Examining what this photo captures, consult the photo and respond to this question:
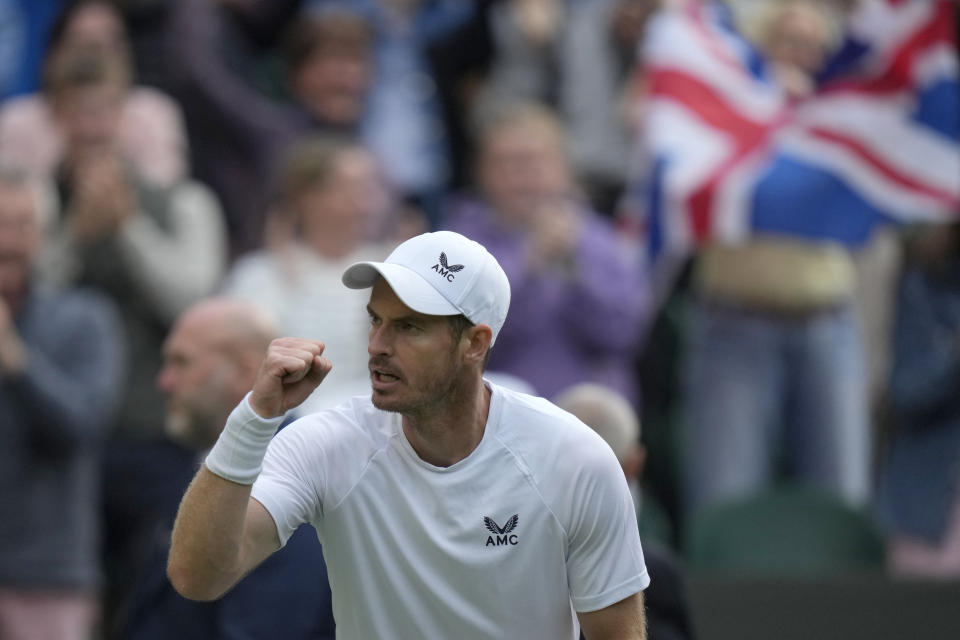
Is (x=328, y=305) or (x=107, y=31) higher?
(x=107, y=31)

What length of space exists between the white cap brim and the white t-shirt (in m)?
0.40

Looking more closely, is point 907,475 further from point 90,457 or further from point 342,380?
point 90,457

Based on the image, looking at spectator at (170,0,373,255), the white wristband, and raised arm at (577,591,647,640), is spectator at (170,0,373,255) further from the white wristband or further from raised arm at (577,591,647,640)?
the white wristband

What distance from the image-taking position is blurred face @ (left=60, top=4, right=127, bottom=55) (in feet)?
30.9

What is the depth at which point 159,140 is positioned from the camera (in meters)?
9.55

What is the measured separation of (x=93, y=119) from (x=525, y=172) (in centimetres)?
210

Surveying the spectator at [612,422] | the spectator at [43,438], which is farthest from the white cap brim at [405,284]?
the spectator at [43,438]

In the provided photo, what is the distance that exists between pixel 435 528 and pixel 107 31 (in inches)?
224

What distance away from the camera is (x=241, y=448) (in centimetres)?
Result: 438

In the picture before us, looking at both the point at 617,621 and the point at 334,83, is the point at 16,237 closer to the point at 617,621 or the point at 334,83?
the point at 334,83

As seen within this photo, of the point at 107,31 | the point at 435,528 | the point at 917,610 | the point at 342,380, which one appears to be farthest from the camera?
the point at 107,31

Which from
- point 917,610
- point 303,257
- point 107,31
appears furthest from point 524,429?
point 107,31

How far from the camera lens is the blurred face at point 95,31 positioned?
9.43m

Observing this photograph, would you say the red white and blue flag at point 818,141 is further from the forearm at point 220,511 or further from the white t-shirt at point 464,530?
the forearm at point 220,511
